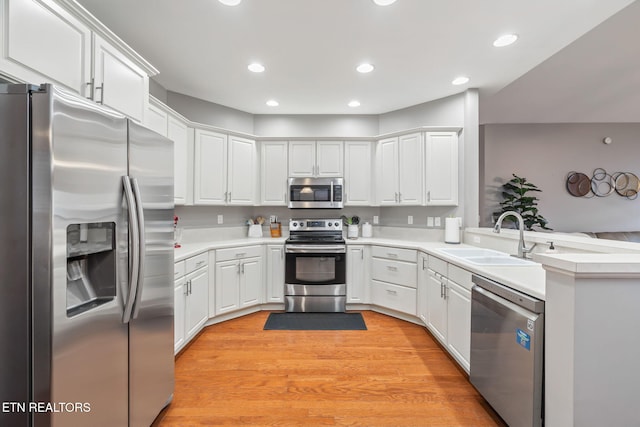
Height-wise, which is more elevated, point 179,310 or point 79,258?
point 79,258

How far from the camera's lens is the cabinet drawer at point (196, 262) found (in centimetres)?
246

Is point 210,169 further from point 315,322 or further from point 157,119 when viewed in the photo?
point 315,322

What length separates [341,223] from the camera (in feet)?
12.5

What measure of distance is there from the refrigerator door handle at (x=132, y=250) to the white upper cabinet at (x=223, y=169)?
1950 mm

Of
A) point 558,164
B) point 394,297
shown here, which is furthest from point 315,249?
point 558,164

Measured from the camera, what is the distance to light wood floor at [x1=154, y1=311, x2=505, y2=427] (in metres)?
1.69

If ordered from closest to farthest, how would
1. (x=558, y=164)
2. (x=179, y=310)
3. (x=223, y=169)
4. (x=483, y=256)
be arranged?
1. (x=179, y=310)
2. (x=483, y=256)
3. (x=223, y=169)
4. (x=558, y=164)

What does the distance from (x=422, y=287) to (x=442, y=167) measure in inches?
57.6

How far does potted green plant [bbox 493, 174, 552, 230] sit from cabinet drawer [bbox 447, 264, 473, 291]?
2945mm

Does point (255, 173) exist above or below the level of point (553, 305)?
above

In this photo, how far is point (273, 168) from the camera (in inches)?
148

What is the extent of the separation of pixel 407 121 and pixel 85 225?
3.64 m

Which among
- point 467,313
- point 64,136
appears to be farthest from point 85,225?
point 467,313

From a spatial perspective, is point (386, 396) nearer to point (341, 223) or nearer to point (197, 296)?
point (197, 296)
